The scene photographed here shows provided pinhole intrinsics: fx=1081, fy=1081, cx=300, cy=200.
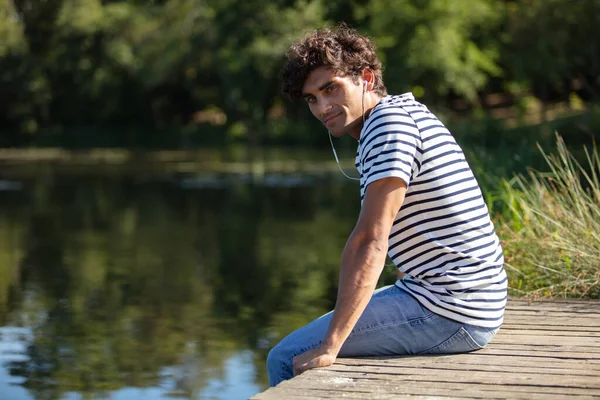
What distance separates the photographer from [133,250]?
39.4 feet

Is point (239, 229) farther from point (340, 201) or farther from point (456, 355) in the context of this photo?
point (456, 355)

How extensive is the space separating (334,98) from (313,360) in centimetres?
83

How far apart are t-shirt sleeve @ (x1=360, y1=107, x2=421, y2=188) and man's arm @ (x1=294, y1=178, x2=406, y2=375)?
0.03 metres

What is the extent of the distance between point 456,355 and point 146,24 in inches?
1624

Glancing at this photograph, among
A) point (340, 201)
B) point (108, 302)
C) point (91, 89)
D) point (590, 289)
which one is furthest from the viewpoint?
point (91, 89)

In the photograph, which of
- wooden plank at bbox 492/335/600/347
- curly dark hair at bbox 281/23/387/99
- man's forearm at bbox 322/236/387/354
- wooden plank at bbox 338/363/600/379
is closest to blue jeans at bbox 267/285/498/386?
wooden plank at bbox 338/363/600/379

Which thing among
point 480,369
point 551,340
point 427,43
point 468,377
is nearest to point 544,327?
point 551,340

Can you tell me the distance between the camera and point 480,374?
131 inches

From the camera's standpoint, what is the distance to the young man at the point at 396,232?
325cm

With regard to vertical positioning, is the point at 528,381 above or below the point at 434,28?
below

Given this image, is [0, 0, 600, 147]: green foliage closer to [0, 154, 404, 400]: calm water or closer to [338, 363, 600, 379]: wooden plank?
[0, 154, 404, 400]: calm water

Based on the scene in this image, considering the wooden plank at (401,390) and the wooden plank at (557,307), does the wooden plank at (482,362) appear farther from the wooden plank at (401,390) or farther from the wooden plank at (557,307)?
the wooden plank at (557,307)

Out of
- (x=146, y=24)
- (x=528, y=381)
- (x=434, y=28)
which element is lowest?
(x=528, y=381)

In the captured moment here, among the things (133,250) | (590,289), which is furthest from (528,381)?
(133,250)
